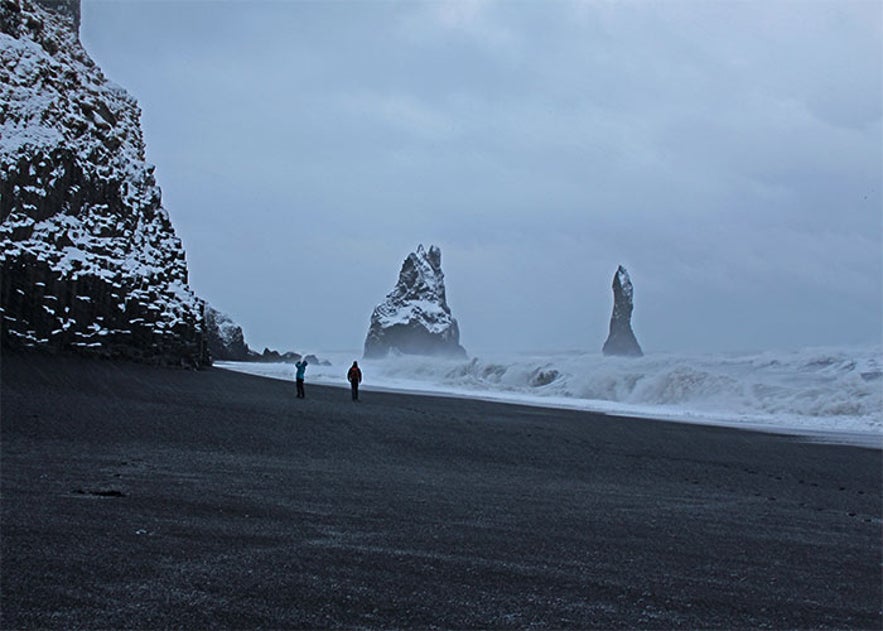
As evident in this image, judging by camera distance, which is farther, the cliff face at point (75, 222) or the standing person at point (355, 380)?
the standing person at point (355, 380)

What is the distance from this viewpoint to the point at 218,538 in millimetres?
6465

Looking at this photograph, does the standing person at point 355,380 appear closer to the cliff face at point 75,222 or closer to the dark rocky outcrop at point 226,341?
the cliff face at point 75,222

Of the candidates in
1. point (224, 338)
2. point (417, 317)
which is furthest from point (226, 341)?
point (417, 317)

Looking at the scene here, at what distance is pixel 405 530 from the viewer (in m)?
7.29

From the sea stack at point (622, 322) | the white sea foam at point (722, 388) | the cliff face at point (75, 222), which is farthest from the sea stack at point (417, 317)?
the cliff face at point (75, 222)

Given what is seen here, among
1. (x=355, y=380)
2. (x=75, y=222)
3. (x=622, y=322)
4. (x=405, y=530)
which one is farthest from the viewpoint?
(x=622, y=322)

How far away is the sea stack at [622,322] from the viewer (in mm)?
97125

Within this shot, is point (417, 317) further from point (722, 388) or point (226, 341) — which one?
point (722, 388)

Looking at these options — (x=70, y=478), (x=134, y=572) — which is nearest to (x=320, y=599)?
(x=134, y=572)

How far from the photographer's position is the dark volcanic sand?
494cm

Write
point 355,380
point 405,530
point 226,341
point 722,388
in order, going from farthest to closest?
point 226,341, point 722,388, point 355,380, point 405,530

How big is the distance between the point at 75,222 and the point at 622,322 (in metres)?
79.8

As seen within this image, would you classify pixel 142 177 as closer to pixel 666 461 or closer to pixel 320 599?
pixel 666 461

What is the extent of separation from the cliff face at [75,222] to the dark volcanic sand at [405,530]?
27.8ft
